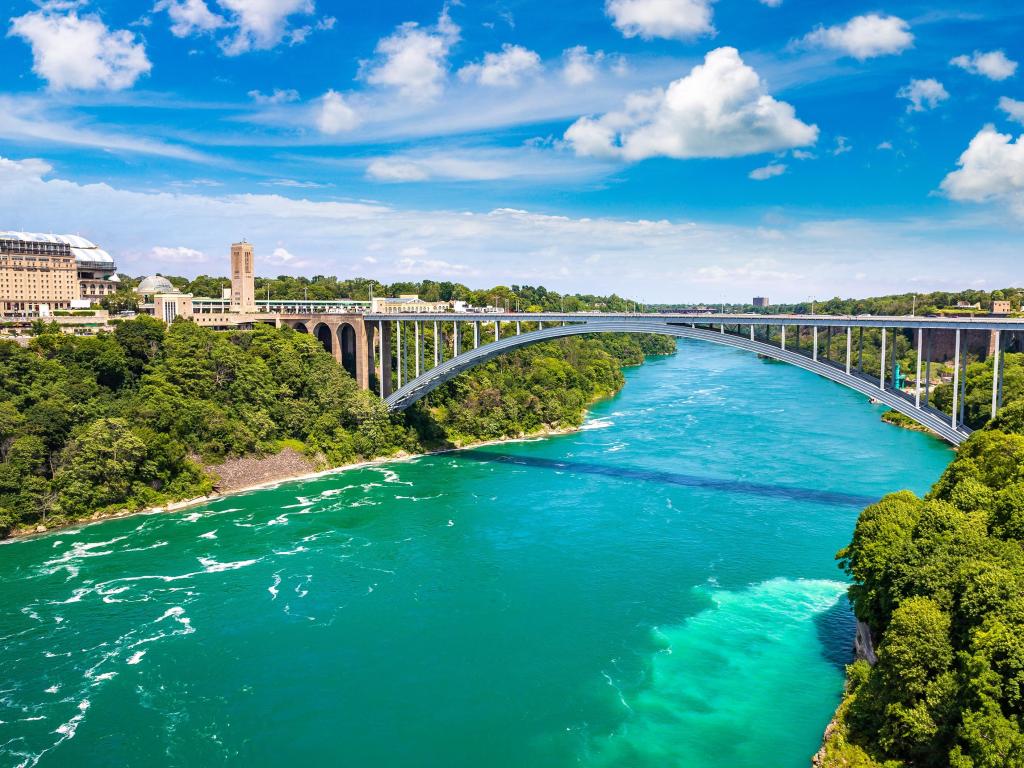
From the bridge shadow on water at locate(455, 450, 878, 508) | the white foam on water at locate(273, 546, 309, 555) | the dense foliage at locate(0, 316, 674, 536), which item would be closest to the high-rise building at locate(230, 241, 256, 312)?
the dense foliage at locate(0, 316, 674, 536)

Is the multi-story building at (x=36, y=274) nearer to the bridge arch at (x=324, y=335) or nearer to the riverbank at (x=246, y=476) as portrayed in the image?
the bridge arch at (x=324, y=335)

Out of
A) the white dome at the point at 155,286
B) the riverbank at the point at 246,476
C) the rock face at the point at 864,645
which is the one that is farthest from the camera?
the white dome at the point at 155,286

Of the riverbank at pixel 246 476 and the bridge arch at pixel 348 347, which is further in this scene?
the bridge arch at pixel 348 347

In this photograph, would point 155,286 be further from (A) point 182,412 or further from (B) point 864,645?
(B) point 864,645

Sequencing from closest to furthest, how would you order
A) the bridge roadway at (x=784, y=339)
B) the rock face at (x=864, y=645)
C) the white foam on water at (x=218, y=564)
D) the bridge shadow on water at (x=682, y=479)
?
the rock face at (x=864, y=645) < the white foam on water at (x=218, y=564) < the bridge roadway at (x=784, y=339) < the bridge shadow on water at (x=682, y=479)

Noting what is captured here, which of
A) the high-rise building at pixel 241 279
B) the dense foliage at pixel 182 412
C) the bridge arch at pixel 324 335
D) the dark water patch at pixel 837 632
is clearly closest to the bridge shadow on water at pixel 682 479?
the dense foliage at pixel 182 412

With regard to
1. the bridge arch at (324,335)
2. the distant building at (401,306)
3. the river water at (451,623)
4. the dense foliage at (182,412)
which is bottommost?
the river water at (451,623)

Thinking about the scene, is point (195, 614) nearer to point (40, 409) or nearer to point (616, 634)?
point (616, 634)
